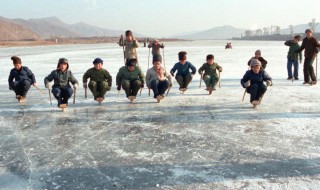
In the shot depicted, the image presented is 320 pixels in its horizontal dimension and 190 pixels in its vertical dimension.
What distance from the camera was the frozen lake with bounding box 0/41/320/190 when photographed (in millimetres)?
3713

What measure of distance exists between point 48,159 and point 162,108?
365 centimetres

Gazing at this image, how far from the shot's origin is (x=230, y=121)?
628 centimetres

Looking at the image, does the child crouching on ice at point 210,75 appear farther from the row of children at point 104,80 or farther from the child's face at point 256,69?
the child's face at point 256,69

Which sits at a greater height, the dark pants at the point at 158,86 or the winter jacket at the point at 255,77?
the winter jacket at the point at 255,77

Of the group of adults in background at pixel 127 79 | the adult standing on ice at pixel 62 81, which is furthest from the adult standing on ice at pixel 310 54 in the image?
the adult standing on ice at pixel 62 81

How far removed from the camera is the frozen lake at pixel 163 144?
146 inches

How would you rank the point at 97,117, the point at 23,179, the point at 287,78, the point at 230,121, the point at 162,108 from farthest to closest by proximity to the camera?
1. the point at 287,78
2. the point at 162,108
3. the point at 97,117
4. the point at 230,121
5. the point at 23,179

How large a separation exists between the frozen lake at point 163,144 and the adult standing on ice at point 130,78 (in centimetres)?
36

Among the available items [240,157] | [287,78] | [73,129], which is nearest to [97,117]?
[73,129]

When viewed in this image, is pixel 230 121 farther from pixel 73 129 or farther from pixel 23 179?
pixel 23 179

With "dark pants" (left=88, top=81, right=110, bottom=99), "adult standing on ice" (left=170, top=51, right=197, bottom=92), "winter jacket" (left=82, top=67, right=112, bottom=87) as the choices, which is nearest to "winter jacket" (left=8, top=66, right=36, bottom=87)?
"winter jacket" (left=82, top=67, right=112, bottom=87)

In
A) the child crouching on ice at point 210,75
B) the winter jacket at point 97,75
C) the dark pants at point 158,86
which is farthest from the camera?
the child crouching on ice at point 210,75

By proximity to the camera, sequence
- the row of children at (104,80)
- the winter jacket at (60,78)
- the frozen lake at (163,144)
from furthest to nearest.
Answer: the winter jacket at (60,78)
the row of children at (104,80)
the frozen lake at (163,144)

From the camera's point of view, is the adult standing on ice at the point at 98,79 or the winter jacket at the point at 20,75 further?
the winter jacket at the point at 20,75
